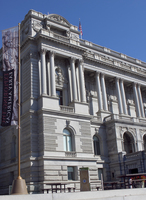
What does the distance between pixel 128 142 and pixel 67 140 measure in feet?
39.9

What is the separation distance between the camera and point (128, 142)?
41.0 metres

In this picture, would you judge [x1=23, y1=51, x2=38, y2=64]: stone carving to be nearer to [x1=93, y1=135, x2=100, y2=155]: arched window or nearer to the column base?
[x1=93, y1=135, x2=100, y2=155]: arched window

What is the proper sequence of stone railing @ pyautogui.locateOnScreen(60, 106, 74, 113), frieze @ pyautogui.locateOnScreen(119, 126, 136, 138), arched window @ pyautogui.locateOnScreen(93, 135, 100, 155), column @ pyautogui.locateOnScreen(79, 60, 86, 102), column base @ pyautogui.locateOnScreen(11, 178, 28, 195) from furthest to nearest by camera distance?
arched window @ pyautogui.locateOnScreen(93, 135, 100, 155) → frieze @ pyautogui.locateOnScreen(119, 126, 136, 138) → column @ pyautogui.locateOnScreen(79, 60, 86, 102) → stone railing @ pyautogui.locateOnScreen(60, 106, 74, 113) → column base @ pyautogui.locateOnScreen(11, 178, 28, 195)

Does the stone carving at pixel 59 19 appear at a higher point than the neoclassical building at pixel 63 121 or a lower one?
higher

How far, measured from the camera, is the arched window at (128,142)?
131ft

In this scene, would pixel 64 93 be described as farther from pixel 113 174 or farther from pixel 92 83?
pixel 113 174

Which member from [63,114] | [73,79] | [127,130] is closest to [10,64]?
[63,114]

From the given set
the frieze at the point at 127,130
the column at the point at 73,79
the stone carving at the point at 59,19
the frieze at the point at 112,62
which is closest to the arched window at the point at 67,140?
Result: the column at the point at 73,79

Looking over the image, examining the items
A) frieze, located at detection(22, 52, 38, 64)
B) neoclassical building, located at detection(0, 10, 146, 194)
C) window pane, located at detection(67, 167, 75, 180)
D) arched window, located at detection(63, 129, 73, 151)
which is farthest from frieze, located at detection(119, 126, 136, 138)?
frieze, located at detection(22, 52, 38, 64)

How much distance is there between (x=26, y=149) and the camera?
105 feet

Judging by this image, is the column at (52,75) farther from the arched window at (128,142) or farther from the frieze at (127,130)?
the arched window at (128,142)

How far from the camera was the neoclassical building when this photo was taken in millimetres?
31578

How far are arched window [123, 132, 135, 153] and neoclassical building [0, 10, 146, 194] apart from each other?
0.51 feet

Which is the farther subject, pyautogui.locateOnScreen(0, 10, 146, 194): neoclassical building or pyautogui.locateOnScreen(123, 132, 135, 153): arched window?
pyautogui.locateOnScreen(123, 132, 135, 153): arched window
